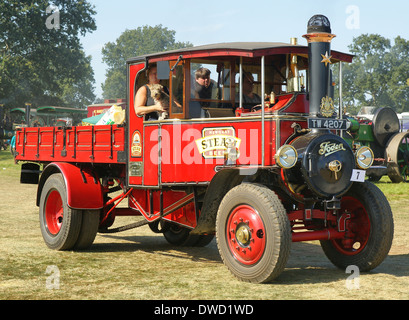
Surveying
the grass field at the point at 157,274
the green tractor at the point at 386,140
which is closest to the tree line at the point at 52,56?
the green tractor at the point at 386,140

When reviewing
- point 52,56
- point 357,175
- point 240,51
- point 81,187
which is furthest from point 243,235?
point 52,56

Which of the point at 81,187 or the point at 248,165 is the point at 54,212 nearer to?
the point at 81,187

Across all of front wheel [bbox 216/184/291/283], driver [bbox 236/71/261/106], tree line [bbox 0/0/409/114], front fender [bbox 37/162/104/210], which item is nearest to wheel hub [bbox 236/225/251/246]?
front wheel [bbox 216/184/291/283]

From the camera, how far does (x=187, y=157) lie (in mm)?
6473

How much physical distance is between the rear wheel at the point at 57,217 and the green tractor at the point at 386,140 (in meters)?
11.5

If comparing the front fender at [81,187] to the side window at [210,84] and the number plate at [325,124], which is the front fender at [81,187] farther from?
the number plate at [325,124]

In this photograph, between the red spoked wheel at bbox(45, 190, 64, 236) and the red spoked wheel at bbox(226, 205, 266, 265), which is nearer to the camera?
the red spoked wheel at bbox(226, 205, 266, 265)

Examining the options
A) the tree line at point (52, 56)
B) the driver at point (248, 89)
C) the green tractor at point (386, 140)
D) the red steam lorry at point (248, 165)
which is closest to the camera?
the red steam lorry at point (248, 165)

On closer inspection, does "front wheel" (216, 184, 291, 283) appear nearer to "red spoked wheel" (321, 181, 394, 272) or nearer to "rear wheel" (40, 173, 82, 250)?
"red spoked wheel" (321, 181, 394, 272)

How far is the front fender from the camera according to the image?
7.43m

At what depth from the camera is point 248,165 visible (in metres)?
6.01

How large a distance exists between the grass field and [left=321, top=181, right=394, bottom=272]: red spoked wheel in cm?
16

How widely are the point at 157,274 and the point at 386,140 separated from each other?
45.4ft

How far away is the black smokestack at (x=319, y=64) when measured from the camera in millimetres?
6016
